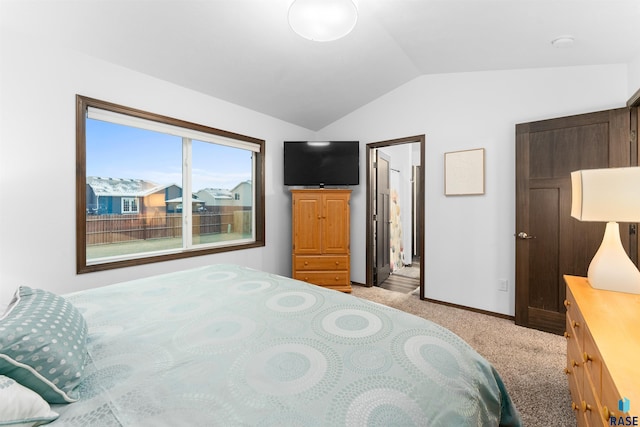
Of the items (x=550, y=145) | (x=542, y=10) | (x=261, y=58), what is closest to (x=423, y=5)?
(x=542, y=10)

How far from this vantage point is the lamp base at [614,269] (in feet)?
4.74

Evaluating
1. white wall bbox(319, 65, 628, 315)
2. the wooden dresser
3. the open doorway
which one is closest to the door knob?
white wall bbox(319, 65, 628, 315)

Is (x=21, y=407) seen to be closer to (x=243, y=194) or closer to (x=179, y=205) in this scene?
(x=179, y=205)

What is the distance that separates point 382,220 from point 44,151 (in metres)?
3.83

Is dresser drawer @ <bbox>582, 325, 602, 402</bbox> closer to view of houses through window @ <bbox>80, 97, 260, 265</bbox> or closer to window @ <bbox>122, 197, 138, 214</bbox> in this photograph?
view of houses through window @ <bbox>80, 97, 260, 265</bbox>

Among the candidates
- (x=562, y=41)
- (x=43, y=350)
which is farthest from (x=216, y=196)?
(x=562, y=41)

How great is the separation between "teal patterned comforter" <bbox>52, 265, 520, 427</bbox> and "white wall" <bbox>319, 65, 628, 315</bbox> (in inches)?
89.4

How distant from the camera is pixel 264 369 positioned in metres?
0.85

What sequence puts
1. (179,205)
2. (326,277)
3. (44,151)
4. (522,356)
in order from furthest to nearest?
(326,277), (179,205), (522,356), (44,151)

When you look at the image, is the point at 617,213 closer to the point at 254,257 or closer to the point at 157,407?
the point at 157,407

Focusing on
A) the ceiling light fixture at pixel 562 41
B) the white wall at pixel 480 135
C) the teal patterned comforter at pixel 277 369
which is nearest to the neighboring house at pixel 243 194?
the white wall at pixel 480 135

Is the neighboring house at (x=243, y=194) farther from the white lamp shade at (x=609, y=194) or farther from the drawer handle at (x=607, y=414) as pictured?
the drawer handle at (x=607, y=414)

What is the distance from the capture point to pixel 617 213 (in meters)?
1.38

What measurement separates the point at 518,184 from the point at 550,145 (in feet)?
1.38
